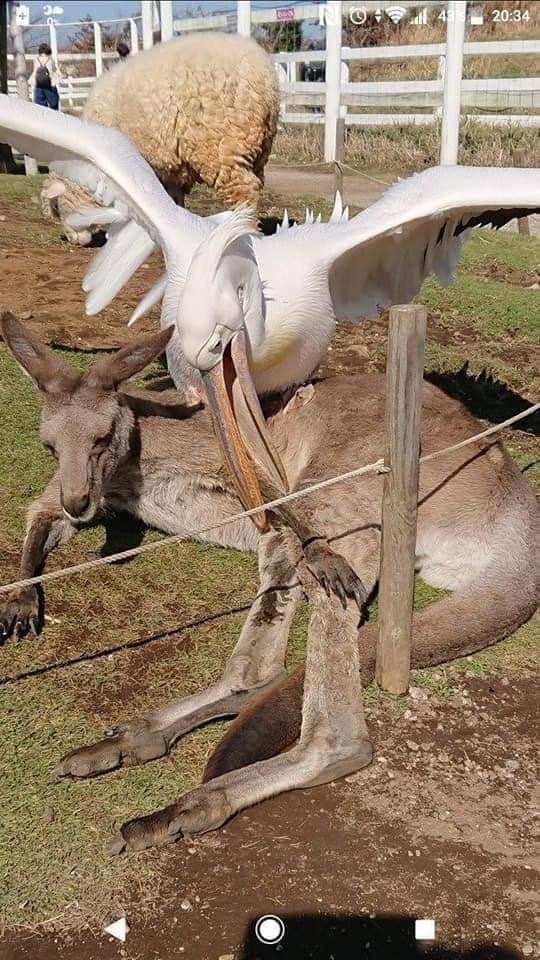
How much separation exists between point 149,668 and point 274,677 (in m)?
0.47

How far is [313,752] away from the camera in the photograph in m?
3.16

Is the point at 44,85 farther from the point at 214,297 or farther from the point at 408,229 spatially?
the point at 214,297

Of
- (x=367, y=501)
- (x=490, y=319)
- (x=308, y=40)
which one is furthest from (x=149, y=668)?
(x=308, y=40)

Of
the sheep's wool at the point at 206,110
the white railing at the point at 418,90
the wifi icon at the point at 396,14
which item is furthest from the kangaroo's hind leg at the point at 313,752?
the wifi icon at the point at 396,14

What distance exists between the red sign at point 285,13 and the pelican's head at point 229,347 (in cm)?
1314

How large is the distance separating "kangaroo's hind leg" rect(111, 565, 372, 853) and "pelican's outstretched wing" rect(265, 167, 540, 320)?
1.56 meters

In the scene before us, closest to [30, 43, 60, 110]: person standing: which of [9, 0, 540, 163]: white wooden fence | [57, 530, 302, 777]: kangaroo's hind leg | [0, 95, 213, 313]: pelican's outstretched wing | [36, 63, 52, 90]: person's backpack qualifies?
[36, 63, 52, 90]: person's backpack

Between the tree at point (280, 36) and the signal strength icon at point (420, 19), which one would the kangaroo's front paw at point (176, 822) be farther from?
the tree at point (280, 36)

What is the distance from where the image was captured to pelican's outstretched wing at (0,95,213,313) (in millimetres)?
4496

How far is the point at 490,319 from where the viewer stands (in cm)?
816

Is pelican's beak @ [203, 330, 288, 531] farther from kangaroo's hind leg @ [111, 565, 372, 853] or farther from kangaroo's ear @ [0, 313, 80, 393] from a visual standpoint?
kangaroo's ear @ [0, 313, 80, 393]

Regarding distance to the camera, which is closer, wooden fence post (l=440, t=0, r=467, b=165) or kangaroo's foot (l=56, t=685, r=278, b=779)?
kangaroo's foot (l=56, t=685, r=278, b=779)

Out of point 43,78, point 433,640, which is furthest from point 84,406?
point 43,78

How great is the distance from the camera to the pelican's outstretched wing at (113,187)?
4496mm
